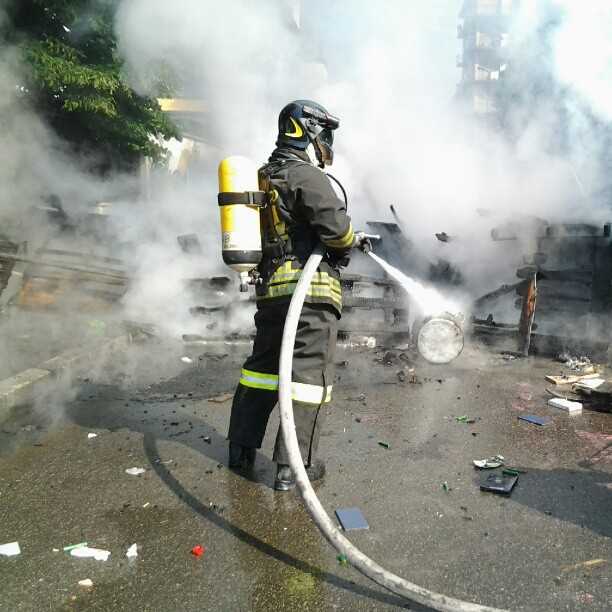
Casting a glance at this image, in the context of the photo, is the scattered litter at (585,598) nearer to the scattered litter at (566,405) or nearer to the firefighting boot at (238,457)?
the firefighting boot at (238,457)

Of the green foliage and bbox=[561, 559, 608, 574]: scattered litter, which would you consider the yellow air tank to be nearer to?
bbox=[561, 559, 608, 574]: scattered litter

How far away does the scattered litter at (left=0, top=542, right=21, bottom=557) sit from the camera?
2.20 metres

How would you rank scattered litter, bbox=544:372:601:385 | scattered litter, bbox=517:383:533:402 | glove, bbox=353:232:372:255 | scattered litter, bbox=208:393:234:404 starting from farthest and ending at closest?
scattered litter, bbox=544:372:601:385 < scattered litter, bbox=517:383:533:402 < scattered litter, bbox=208:393:234:404 < glove, bbox=353:232:372:255

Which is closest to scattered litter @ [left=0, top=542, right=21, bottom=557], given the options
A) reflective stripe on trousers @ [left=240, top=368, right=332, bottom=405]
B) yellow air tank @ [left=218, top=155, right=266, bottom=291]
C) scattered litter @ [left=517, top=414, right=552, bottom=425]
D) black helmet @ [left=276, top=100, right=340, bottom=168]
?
reflective stripe on trousers @ [left=240, top=368, right=332, bottom=405]

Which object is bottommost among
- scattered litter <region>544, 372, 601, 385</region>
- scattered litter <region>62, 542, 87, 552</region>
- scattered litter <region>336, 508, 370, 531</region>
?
scattered litter <region>62, 542, 87, 552</region>

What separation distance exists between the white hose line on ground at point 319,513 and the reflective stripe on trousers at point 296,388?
1.07 ft

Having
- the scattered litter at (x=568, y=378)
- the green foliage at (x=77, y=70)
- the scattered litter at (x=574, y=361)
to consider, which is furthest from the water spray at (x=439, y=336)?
the green foliage at (x=77, y=70)

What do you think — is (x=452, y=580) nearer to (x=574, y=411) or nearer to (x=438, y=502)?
(x=438, y=502)

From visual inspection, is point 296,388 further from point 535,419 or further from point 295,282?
point 535,419

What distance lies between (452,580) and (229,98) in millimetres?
9988

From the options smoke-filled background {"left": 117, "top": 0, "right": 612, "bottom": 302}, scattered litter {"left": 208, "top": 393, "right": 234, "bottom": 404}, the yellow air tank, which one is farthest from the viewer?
smoke-filled background {"left": 117, "top": 0, "right": 612, "bottom": 302}

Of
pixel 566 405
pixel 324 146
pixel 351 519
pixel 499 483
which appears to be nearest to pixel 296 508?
pixel 351 519

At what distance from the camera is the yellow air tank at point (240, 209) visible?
2.65 metres

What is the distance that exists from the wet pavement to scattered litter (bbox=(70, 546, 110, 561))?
0.03 m
